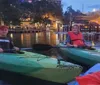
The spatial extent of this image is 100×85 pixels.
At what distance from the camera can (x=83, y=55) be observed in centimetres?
990

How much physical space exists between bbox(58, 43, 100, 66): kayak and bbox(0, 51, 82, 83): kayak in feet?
5.16

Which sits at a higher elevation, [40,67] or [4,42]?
[4,42]

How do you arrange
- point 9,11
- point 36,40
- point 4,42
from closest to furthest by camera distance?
point 4,42
point 36,40
point 9,11

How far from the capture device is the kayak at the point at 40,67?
25.5 feet

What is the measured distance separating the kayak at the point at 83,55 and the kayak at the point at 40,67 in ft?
5.16

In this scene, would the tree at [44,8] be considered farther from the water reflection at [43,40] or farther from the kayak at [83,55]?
the kayak at [83,55]

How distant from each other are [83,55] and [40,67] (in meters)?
2.38

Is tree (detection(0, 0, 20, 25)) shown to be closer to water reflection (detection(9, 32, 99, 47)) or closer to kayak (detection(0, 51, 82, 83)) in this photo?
water reflection (detection(9, 32, 99, 47))

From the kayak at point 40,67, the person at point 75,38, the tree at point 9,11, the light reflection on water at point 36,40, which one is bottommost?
the light reflection on water at point 36,40

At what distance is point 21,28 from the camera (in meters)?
66.8

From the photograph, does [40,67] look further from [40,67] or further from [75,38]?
[75,38]

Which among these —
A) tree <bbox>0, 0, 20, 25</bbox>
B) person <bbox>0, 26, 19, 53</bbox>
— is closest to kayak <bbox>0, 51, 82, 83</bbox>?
person <bbox>0, 26, 19, 53</bbox>

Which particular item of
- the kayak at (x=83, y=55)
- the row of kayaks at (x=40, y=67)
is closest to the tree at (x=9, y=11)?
the kayak at (x=83, y=55)

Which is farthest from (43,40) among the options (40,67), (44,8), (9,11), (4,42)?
(44,8)
